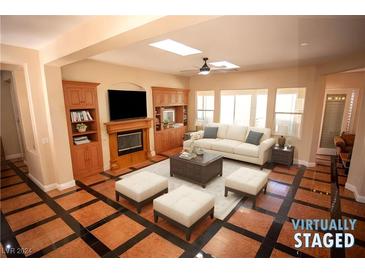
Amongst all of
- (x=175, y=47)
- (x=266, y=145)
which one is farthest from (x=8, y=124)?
(x=266, y=145)

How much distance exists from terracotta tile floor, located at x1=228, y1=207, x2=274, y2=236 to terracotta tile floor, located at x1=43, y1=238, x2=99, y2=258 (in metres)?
1.87

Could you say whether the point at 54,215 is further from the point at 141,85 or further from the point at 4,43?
the point at 141,85

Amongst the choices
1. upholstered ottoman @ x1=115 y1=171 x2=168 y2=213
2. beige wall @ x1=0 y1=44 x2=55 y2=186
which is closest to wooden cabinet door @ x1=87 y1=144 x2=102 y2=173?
beige wall @ x1=0 y1=44 x2=55 y2=186

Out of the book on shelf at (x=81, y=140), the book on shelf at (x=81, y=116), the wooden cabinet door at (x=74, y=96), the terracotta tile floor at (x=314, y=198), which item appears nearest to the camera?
the terracotta tile floor at (x=314, y=198)

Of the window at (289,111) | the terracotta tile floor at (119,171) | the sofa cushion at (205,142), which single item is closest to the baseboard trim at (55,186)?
the terracotta tile floor at (119,171)

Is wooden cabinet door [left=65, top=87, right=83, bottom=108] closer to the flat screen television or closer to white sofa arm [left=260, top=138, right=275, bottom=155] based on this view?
the flat screen television

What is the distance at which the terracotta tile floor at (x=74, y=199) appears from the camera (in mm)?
3096

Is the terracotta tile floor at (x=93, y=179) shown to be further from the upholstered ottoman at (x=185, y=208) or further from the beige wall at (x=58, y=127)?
the upholstered ottoman at (x=185, y=208)

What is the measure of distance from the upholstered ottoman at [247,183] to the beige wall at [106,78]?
3.17 m

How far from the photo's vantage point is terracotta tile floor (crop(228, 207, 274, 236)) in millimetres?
2467

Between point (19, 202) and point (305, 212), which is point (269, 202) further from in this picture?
point (19, 202)
